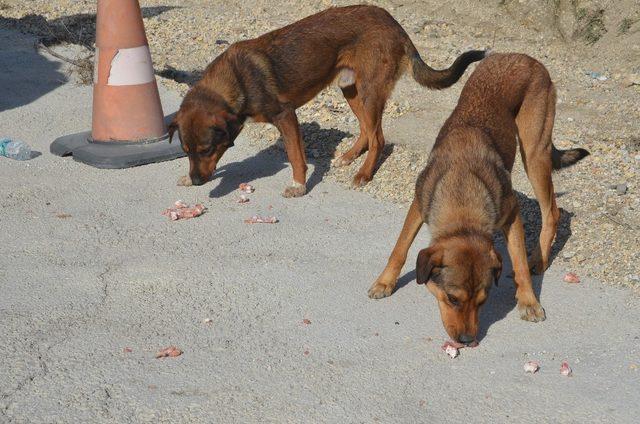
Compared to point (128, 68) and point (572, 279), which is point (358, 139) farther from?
point (572, 279)

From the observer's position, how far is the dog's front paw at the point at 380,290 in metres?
5.72

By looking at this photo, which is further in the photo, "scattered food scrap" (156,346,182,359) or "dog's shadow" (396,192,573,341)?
"dog's shadow" (396,192,573,341)

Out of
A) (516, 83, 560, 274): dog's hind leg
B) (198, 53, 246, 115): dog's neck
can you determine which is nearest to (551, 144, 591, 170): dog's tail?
(516, 83, 560, 274): dog's hind leg

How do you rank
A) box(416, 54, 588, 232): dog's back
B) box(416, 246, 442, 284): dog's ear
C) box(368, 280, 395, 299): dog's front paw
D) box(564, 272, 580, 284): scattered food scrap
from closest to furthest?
box(416, 246, 442, 284): dog's ear, box(416, 54, 588, 232): dog's back, box(368, 280, 395, 299): dog's front paw, box(564, 272, 580, 284): scattered food scrap

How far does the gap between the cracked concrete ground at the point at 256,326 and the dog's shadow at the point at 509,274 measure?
2cm

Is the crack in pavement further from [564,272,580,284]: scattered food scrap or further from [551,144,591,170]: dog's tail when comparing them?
[551,144,591,170]: dog's tail

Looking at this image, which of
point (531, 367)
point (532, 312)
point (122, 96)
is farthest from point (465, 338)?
point (122, 96)

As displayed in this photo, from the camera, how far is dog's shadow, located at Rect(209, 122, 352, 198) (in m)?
7.94

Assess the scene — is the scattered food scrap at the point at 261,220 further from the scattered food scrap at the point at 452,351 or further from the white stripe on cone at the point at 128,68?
the scattered food scrap at the point at 452,351

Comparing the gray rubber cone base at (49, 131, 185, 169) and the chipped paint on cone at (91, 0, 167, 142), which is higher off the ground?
the chipped paint on cone at (91, 0, 167, 142)

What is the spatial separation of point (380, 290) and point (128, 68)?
380 cm

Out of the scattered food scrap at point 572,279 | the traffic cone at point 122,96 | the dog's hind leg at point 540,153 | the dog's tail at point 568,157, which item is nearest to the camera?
the scattered food scrap at point 572,279

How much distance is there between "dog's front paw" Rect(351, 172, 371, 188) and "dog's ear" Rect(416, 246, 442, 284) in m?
3.01

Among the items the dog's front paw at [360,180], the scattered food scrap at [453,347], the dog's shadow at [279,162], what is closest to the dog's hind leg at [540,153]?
the scattered food scrap at [453,347]
